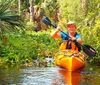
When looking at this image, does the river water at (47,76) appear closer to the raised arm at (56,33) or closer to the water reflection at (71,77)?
the water reflection at (71,77)

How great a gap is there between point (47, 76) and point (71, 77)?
0.65 m

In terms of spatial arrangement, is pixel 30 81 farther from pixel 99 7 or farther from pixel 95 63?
pixel 99 7

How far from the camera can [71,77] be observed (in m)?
9.67

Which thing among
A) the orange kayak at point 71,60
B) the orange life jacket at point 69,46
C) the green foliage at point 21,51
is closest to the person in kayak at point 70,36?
the orange life jacket at point 69,46

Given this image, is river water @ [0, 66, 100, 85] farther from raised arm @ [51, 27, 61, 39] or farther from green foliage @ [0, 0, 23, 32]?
green foliage @ [0, 0, 23, 32]

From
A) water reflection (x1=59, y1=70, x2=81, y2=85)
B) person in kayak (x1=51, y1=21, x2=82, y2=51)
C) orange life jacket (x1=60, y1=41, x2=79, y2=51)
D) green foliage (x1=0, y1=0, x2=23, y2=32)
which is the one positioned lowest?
water reflection (x1=59, y1=70, x2=81, y2=85)

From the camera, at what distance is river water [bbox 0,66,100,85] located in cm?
865

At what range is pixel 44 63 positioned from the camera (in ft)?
41.9

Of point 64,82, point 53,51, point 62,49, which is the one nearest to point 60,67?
point 62,49

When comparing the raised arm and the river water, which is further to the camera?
the raised arm

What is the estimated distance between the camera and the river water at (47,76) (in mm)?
8648

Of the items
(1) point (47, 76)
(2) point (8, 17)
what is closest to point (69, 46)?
(1) point (47, 76)

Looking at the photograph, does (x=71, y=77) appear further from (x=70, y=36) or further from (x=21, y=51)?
(x=21, y=51)

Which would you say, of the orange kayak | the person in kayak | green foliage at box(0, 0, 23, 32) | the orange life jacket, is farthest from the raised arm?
green foliage at box(0, 0, 23, 32)
